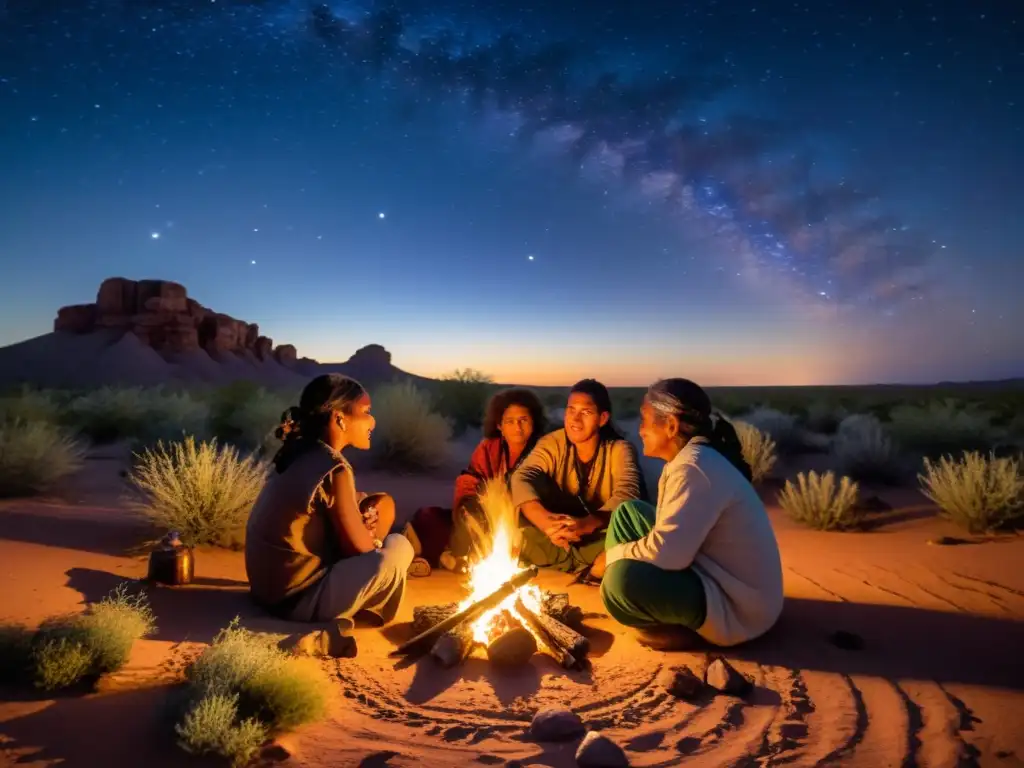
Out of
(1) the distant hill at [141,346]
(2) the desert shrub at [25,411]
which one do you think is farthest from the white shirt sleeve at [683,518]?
(1) the distant hill at [141,346]

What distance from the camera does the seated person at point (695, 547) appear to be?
4168 mm

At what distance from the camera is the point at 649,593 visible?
172 inches

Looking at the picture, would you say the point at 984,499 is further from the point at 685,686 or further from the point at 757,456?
the point at 685,686

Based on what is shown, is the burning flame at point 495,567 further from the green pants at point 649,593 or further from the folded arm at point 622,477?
the folded arm at point 622,477

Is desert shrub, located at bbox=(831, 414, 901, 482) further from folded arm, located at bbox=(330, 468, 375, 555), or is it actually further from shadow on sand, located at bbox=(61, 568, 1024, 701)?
folded arm, located at bbox=(330, 468, 375, 555)

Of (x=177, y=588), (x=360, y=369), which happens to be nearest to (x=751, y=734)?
(x=177, y=588)

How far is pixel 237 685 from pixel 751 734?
2616 millimetres

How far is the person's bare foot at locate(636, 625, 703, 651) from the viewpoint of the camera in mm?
4656

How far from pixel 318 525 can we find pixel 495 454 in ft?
9.10

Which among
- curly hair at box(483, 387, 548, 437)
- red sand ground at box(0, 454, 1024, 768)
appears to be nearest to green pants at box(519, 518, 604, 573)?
red sand ground at box(0, 454, 1024, 768)

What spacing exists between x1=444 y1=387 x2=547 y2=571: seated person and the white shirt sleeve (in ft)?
9.14

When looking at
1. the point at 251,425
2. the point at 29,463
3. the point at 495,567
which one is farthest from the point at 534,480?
the point at 251,425

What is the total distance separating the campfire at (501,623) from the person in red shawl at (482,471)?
56.9 inches

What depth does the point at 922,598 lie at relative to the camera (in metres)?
5.87
